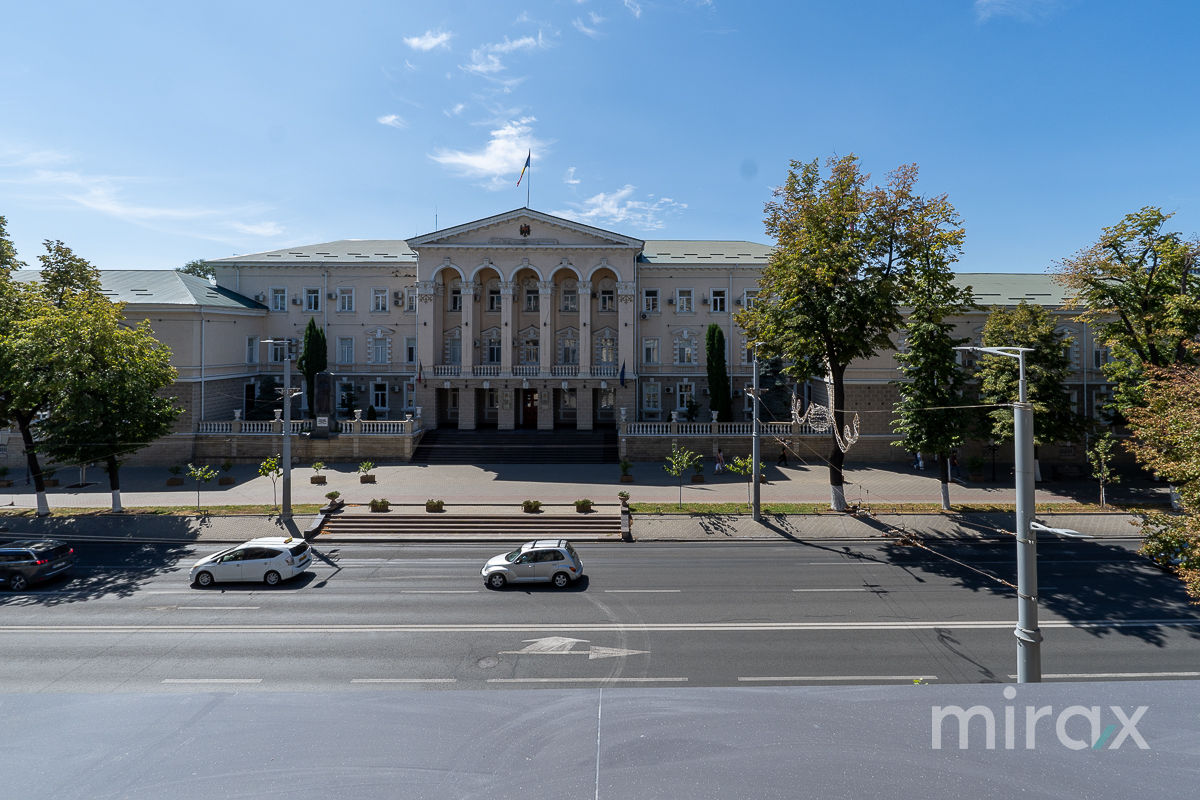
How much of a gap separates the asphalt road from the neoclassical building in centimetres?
2273

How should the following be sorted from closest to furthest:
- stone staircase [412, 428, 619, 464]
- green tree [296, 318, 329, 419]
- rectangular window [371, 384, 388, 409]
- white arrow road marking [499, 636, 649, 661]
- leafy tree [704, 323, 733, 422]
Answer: white arrow road marking [499, 636, 649, 661], stone staircase [412, 428, 619, 464], leafy tree [704, 323, 733, 422], green tree [296, 318, 329, 419], rectangular window [371, 384, 388, 409]

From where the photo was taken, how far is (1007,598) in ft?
61.2

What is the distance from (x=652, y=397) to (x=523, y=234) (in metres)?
15.8

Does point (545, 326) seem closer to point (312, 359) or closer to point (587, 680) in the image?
point (312, 359)

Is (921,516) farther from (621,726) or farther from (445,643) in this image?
(621,726)

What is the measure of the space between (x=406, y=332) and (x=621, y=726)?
5113cm

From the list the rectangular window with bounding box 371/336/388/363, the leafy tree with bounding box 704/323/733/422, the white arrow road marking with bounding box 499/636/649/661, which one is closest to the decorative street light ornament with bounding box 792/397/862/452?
the white arrow road marking with bounding box 499/636/649/661

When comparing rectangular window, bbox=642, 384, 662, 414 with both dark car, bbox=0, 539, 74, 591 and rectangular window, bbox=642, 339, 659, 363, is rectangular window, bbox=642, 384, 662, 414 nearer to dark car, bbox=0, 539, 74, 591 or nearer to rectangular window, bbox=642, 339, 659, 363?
rectangular window, bbox=642, 339, 659, 363

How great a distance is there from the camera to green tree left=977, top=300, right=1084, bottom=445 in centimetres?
3309

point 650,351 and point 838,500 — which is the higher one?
point 650,351

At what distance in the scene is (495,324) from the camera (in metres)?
49.8

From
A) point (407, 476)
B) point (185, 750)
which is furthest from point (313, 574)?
point (185, 750)

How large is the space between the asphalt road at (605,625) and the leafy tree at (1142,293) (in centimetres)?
1257

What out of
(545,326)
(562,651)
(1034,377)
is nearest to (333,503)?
(562,651)
